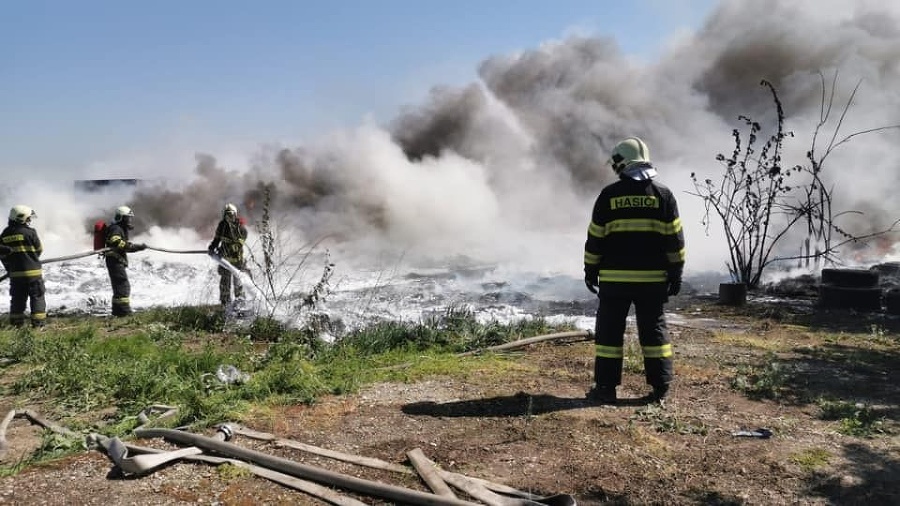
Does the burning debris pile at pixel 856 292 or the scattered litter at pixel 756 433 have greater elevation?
the burning debris pile at pixel 856 292

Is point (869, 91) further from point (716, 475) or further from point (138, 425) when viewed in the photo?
point (138, 425)

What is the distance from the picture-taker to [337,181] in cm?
1814

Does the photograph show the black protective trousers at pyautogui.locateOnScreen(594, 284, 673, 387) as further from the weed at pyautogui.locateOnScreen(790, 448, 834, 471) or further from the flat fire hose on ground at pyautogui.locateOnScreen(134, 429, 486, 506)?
the flat fire hose on ground at pyautogui.locateOnScreen(134, 429, 486, 506)

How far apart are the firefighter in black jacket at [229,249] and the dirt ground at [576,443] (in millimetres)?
4477

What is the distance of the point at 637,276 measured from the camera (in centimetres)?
454

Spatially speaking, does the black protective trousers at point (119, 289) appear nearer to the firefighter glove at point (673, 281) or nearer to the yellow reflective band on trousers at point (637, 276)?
the yellow reflective band on trousers at point (637, 276)

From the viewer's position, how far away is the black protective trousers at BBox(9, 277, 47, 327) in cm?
887

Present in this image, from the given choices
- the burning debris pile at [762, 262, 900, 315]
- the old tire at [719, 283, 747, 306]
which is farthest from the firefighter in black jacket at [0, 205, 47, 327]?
the burning debris pile at [762, 262, 900, 315]

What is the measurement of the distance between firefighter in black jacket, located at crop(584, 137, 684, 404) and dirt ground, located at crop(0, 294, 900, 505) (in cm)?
33

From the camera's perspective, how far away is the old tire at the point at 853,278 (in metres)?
8.59

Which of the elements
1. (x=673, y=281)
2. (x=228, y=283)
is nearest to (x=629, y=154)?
(x=673, y=281)

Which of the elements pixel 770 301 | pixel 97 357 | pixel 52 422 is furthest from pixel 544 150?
pixel 52 422

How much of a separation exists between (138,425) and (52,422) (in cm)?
77

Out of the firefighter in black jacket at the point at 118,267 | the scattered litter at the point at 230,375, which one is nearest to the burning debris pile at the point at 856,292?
the scattered litter at the point at 230,375
